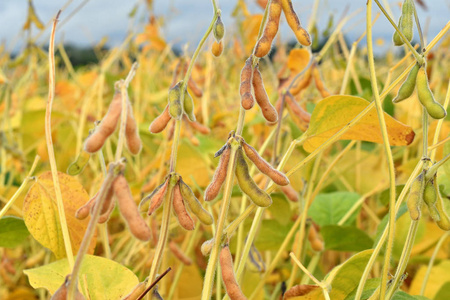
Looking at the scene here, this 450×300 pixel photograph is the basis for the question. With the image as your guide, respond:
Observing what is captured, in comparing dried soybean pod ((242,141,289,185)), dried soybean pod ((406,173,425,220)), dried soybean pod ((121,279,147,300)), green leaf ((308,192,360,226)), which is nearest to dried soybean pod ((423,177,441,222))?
dried soybean pod ((406,173,425,220))

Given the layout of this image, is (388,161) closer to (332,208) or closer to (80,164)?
(80,164)

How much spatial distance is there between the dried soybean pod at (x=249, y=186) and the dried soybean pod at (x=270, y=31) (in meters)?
0.07

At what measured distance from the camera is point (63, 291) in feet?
0.89

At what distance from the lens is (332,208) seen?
729 mm

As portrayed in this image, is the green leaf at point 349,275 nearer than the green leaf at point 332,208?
Yes

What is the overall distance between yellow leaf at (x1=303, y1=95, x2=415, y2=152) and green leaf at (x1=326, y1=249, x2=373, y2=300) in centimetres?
11

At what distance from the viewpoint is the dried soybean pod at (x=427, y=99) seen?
35 cm

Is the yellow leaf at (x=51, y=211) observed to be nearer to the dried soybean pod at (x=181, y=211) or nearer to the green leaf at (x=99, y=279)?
the green leaf at (x=99, y=279)

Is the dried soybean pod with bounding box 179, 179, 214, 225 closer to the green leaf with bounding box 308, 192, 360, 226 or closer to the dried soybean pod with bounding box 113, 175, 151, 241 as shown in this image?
the dried soybean pod with bounding box 113, 175, 151, 241

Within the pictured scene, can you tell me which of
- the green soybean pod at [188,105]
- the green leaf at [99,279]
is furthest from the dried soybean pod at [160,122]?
the green leaf at [99,279]

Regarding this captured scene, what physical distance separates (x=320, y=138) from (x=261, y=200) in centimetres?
18

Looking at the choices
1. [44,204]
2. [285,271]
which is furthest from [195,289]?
[44,204]

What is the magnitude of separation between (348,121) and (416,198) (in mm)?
141

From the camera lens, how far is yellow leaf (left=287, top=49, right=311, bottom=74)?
0.71m
